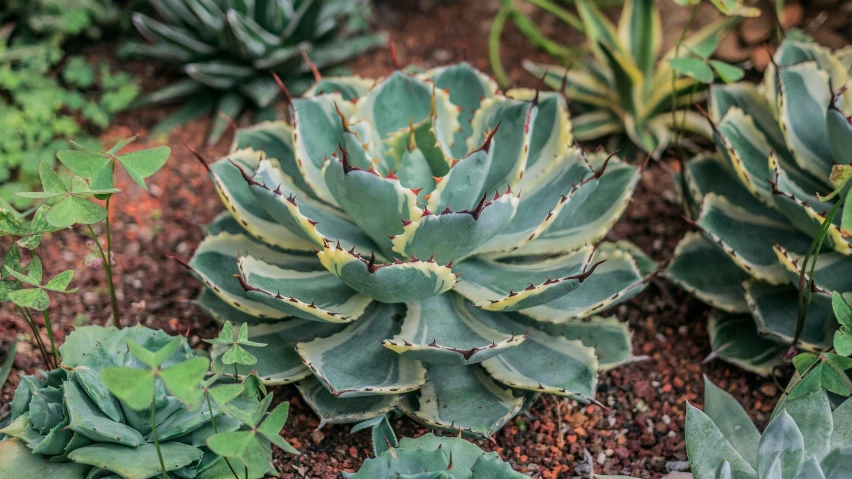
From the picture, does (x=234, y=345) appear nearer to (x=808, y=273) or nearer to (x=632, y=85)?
(x=808, y=273)

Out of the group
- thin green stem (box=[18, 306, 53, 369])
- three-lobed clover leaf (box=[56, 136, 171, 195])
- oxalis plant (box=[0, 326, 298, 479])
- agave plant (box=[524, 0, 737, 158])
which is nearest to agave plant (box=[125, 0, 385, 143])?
agave plant (box=[524, 0, 737, 158])

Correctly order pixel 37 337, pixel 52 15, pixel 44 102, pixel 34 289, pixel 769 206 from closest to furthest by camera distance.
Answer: pixel 34 289
pixel 37 337
pixel 769 206
pixel 44 102
pixel 52 15

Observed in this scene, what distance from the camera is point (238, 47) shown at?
114 inches

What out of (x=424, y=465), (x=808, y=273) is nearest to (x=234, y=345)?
(x=424, y=465)

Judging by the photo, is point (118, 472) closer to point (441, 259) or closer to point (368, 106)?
point (441, 259)

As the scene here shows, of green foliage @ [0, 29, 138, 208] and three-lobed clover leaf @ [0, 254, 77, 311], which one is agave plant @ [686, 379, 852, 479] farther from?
green foliage @ [0, 29, 138, 208]

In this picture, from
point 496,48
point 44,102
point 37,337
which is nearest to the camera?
point 37,337

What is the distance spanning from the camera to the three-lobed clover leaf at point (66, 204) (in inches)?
72.7

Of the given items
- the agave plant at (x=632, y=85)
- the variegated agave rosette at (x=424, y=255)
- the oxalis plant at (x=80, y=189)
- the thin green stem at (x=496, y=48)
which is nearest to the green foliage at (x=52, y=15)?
the variegated agave rosette at (x=424, y=255)

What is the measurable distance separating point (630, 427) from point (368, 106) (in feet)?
3.81

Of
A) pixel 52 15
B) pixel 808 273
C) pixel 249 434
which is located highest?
pixel 52 15

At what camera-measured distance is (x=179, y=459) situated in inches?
69.1

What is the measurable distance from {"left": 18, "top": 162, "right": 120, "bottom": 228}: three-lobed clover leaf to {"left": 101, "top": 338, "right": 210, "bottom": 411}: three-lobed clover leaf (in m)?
0.52

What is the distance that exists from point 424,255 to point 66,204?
87cm
